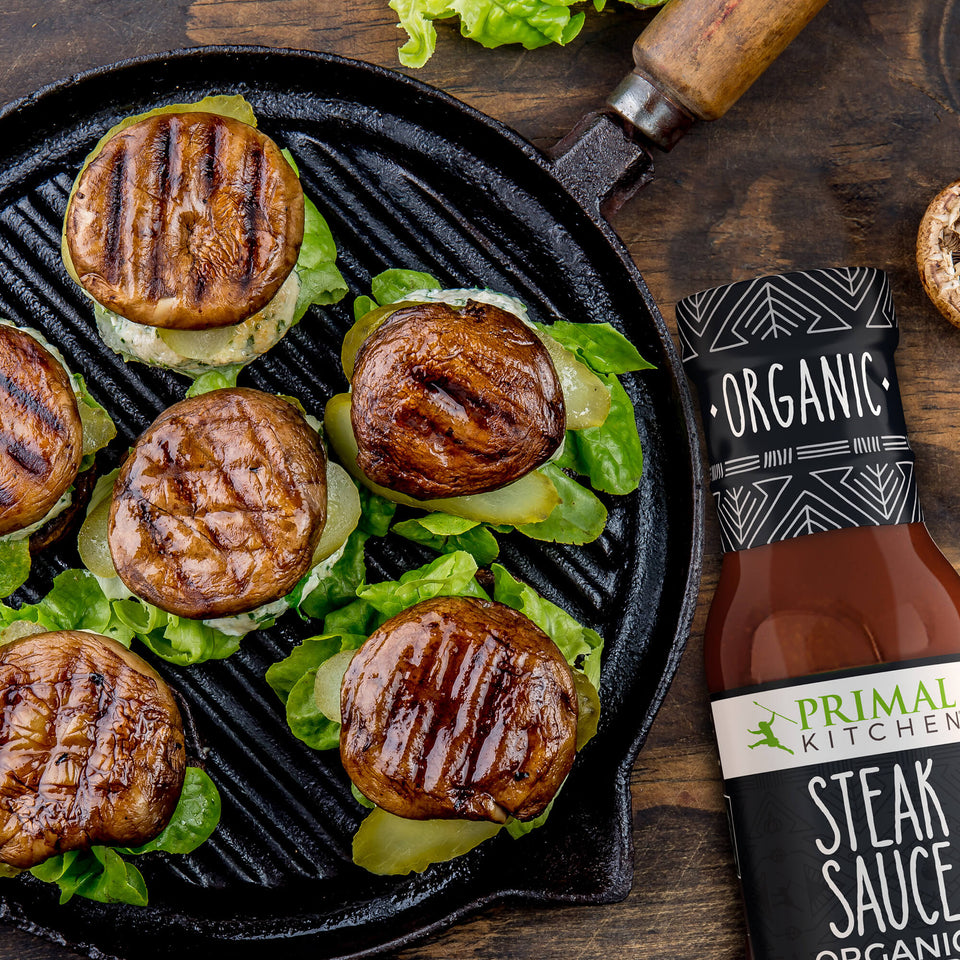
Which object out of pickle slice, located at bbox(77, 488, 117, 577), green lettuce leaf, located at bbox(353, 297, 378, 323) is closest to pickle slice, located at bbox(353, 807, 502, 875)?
pickle slice, located at bbox(77, 488, 117, 577)

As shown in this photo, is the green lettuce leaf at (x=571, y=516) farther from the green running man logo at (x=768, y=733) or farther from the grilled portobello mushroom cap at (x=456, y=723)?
the green running man logo at (x=768, y=733)

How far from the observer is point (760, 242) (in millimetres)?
3332

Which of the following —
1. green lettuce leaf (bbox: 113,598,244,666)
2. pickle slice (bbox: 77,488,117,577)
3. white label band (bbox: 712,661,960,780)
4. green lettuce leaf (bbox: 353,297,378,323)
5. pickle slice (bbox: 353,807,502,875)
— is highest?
green lettuce leaf (bbox: 353,297,378,323)

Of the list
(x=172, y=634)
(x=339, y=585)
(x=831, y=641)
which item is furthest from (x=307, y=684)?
(x=831, y=641)

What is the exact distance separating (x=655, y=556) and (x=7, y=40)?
3054 mm

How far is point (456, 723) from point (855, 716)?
136cm

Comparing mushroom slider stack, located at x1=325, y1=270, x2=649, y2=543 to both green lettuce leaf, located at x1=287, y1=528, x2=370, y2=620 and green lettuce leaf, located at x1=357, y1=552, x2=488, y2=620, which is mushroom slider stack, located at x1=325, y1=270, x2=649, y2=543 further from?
green lettuce leaf, located at x1=287, y1=528, x2=370, y2=620

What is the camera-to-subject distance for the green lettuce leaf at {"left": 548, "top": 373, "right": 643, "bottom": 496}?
9.96 feet

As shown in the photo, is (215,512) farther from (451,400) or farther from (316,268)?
(316,268)

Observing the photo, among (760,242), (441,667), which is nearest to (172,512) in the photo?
(441,667)

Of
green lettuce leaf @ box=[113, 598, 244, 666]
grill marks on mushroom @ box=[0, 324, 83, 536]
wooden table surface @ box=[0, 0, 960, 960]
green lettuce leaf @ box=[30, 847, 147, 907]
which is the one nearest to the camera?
grill marks on mushroom @ box=[0, 324, 83, 536]

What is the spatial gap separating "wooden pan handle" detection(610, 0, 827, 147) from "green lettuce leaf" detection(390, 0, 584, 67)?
0.38m

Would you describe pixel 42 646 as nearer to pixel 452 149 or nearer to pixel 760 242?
pixel 452 149

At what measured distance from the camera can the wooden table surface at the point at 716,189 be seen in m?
3.28
